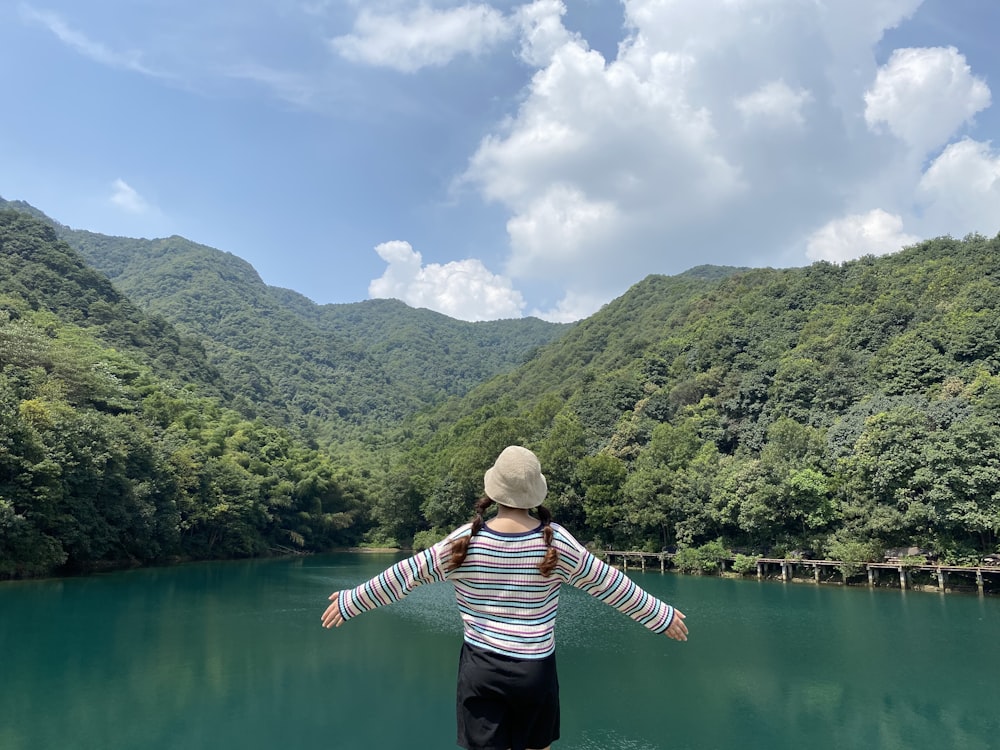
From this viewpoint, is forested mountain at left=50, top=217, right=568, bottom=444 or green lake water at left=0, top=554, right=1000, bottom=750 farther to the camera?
forested mountain at left=50, top=217, right=568, bottom=444

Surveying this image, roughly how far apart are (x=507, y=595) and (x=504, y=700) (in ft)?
1.26

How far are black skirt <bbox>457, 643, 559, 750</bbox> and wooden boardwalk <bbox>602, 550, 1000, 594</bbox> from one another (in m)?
27.8

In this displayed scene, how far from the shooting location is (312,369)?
105938 mm

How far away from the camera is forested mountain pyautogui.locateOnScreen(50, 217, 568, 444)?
A: 3607 inches

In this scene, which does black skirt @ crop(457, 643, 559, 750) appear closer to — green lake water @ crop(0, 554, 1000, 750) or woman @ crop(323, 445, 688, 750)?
woman @ crop(323, 445, 688, 750)

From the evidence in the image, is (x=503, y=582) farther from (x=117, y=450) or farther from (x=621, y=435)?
(x=621, y=435)

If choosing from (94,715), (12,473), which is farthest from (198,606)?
(94,715)

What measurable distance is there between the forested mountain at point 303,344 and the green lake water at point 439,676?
5193 centimetres

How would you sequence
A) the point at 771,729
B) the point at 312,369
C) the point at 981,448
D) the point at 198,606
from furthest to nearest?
the point at 312,369, the point at 981,448, the point at 198,606, the point at 771,729

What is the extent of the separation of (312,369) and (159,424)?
65.9 meters

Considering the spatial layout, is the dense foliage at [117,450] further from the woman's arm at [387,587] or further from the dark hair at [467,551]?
the dark hair at [467,551]

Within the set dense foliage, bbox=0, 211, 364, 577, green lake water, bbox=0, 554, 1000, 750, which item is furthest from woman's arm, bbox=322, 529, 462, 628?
dense foliage, bbox=0, 211, 364, 577

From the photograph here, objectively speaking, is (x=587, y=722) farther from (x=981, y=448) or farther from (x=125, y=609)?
(x=981, y=448)

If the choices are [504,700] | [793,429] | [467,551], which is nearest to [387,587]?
[467,551]
